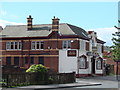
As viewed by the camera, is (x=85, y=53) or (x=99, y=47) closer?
(x=85, y=53)

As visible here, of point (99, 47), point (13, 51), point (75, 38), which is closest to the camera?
point (75, 38)

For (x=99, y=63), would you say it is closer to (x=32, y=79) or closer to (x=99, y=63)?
(x=99, y=63)

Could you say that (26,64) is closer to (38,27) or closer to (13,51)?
(13,51)

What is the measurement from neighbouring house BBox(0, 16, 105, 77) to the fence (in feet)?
49.1

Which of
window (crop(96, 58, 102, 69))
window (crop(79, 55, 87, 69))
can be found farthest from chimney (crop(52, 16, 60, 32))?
window (crop(96, 58, 102, 69))

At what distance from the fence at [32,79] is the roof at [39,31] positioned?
17.4 meters

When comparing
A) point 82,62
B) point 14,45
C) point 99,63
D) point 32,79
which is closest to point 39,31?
point 14,45

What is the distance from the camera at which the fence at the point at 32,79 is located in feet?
99.4

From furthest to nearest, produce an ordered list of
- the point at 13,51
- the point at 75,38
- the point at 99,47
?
the point at 99,47
the point at 13,51
the point at 75,38

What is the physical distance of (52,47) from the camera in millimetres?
53469

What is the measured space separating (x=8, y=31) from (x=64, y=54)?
42.3 feet

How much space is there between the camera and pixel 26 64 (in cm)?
5522

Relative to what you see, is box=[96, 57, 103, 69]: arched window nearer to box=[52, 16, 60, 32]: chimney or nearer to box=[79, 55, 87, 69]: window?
box=[79, 55, 87, 69]: window

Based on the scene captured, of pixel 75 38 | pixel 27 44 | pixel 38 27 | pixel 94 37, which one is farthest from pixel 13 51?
pixel 94 37
